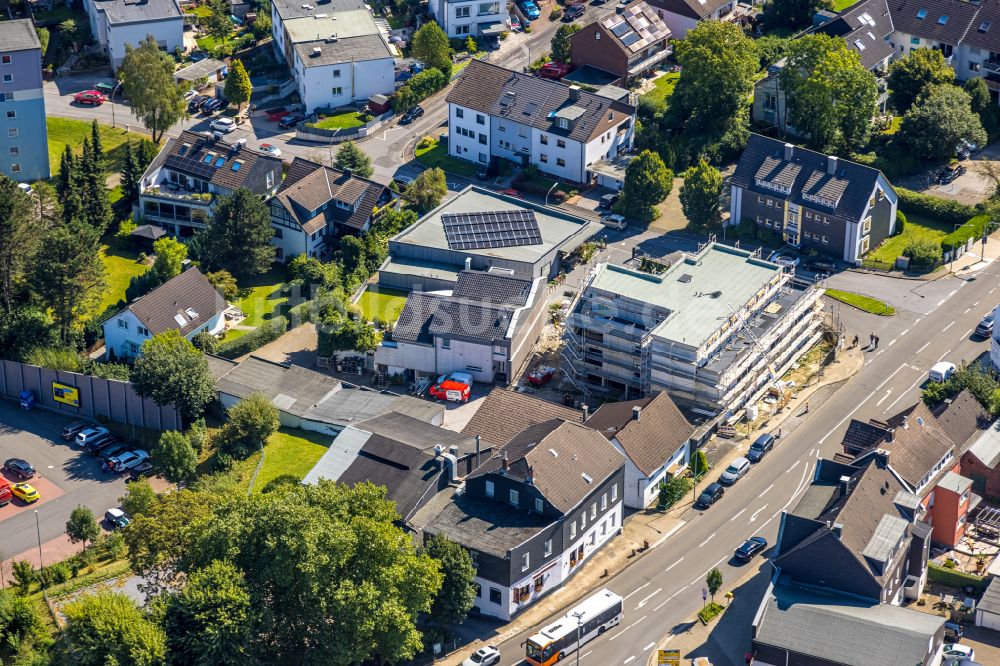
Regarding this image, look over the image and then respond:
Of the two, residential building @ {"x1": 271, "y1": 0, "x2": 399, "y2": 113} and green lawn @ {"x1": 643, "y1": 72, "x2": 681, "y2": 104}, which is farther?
residential building @ {"x1": 271, "y1": 0, "x2": 399, "y2": 113}

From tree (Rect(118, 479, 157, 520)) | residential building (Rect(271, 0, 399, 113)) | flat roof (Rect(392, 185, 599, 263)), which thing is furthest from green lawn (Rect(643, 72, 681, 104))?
tree (Rect(118, 479, 157, 520))

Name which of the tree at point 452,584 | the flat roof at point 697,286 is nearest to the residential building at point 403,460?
the tree at point 452,584

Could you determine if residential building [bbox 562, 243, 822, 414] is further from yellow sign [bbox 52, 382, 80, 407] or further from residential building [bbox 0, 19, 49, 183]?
residential building [bbox 0, 19, 49, 183]

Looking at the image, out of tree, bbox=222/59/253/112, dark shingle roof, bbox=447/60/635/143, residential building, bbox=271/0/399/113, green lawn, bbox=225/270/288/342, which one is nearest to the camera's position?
green lawn, bbox=225/270/288/342

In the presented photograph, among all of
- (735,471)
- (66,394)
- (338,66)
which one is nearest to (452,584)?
(735,471)

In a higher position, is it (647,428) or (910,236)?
A: (910,236)

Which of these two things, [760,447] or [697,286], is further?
[697,286]

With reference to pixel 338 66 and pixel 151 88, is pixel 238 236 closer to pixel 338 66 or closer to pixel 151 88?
pixel 151 88
